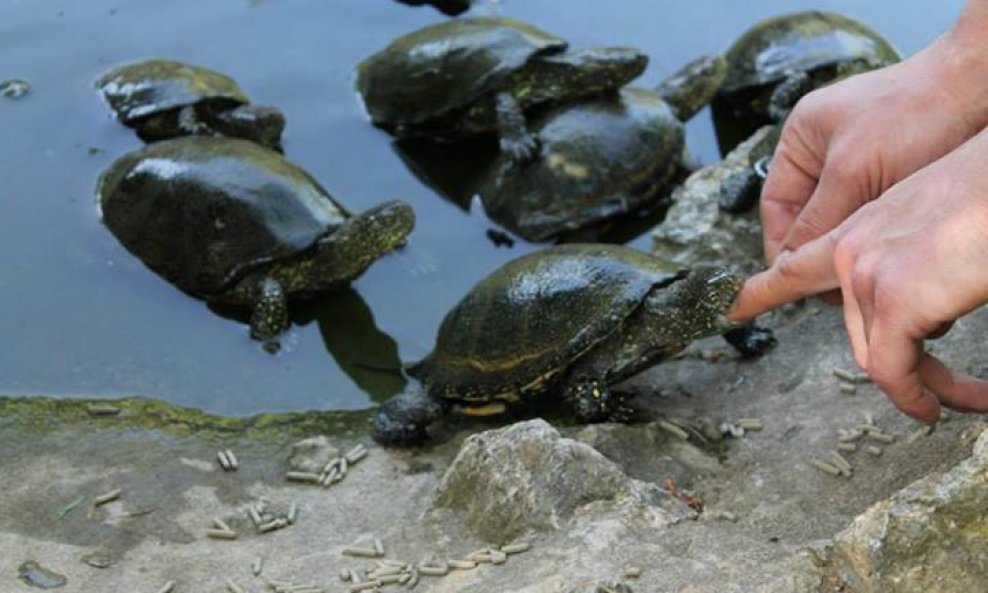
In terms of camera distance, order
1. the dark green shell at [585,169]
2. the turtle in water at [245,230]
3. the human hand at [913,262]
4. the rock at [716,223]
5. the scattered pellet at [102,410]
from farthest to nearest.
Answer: the dark green shell at [585,169] < the turtle in water at [245,230] < the rock at [716,223] < the scattered pellet at [102,410] < the human hand at [913,262]

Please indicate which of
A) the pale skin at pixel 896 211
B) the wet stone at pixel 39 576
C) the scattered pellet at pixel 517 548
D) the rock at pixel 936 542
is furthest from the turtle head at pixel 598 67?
the rock at pixel 936 542

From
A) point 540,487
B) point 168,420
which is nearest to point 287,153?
point 168,420

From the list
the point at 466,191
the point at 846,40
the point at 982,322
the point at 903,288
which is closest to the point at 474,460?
the point at 903,288

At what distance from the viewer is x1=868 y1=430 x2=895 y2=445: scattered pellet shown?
3907mm

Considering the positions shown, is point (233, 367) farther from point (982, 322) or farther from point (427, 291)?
point (982, 322)

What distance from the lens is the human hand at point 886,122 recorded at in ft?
11.4

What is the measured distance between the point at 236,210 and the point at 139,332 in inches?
28.7

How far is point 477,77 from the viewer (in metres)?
7.35

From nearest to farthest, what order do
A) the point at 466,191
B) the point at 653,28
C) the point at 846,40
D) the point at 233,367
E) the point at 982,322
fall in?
the point at 982,322, the point at 233,367, the point at 466,191, the point at 846,40, the point at 653,28

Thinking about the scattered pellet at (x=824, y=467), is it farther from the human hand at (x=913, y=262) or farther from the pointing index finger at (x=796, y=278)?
the human hand at (x=913, y=262)

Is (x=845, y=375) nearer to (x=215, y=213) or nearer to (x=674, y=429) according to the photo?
(x=674, y=429)

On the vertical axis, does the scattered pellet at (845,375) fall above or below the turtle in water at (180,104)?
below

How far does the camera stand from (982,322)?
4.32 m

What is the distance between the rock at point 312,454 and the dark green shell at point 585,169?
218 cm
